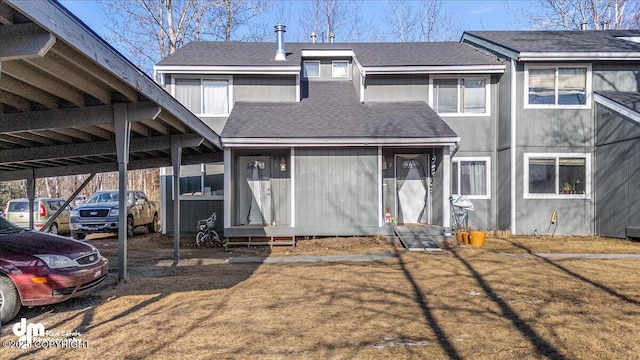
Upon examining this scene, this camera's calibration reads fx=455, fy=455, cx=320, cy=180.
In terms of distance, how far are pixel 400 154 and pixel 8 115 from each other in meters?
10.1

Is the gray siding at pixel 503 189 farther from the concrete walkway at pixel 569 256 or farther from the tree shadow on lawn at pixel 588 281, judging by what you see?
the concrete walkway at pixel 569 256

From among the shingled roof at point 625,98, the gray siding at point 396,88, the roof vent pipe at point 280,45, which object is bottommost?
the shingled roof at point 625,98

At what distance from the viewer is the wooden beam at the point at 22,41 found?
3826mm

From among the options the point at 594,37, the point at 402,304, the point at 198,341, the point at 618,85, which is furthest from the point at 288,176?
the point at 594,37

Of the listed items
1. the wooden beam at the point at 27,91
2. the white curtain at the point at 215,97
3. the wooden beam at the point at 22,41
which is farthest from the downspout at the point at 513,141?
the wooden beam at the point at 22,41

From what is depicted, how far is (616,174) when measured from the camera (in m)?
13.0

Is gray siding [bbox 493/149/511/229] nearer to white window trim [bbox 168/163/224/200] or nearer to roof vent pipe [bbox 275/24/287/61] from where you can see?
roof vent pipe [bbox 275/24/287/61]

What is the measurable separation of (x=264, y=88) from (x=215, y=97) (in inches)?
63.9

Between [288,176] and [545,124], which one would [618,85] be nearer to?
[545,124]

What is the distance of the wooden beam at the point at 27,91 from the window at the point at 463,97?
11281 mm

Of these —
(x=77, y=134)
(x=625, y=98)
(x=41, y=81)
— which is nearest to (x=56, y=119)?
(x=41, y=81)

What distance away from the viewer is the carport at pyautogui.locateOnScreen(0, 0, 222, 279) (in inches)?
153

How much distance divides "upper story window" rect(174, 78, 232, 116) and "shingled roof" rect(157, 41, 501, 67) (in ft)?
1.99

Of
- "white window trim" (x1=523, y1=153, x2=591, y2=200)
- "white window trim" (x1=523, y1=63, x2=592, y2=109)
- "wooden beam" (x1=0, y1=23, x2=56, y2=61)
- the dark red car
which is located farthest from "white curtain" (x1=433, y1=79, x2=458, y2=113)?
"wooden beam" (x1=0, y1=23, x2=56, y2=61)
